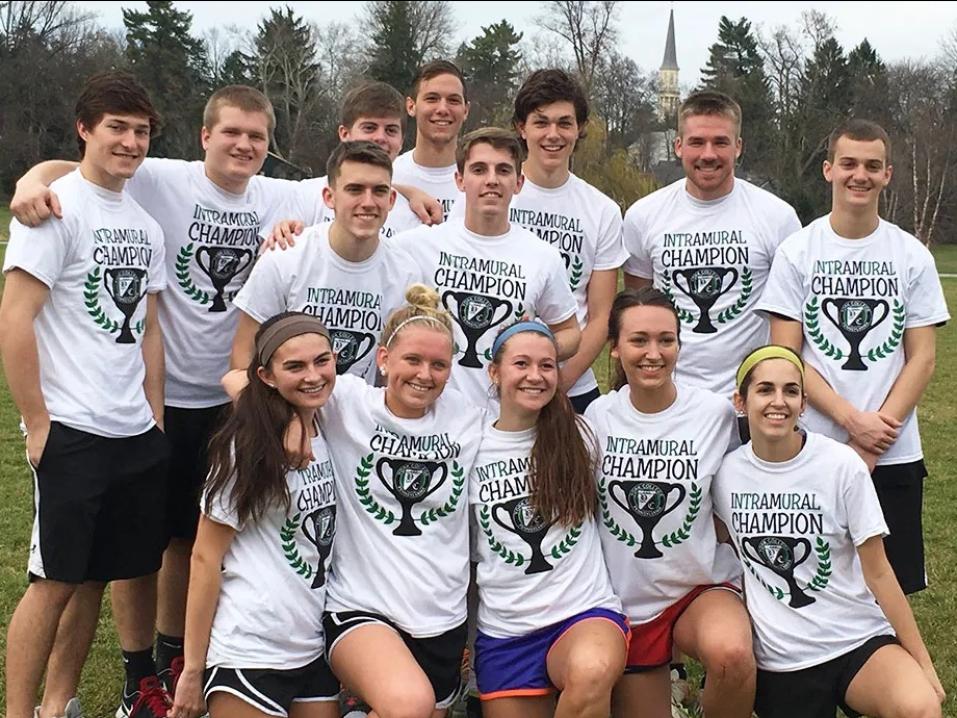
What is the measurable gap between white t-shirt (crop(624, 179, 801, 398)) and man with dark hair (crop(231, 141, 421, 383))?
1357mm

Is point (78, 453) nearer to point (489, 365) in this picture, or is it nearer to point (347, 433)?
point (347, 433)

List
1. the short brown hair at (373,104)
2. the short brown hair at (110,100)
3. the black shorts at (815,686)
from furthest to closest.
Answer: the short brown hair at (373,104), the short brown hair at (110,100), the black shorts at (815,686)

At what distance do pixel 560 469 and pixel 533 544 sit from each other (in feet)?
1.00

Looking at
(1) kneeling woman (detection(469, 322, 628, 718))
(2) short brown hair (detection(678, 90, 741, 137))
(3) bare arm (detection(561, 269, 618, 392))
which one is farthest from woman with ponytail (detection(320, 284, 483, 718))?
(2) short brown hair (detection(678, 90, 741, 137))

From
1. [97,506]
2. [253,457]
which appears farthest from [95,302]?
[253,457]

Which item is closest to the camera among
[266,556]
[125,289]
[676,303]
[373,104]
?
[266,556]

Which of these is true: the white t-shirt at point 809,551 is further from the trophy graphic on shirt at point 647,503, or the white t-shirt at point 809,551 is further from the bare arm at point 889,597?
the trophy graphic on shirt at point 647,503

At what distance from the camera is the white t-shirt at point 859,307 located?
4.12m

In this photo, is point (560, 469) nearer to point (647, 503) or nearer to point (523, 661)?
point (647, 503)

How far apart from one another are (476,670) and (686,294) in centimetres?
197

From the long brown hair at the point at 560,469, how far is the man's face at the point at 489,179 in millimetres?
704

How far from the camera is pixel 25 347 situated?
12.0ft

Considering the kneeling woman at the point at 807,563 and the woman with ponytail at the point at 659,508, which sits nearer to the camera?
the kneeling woman at the point at 807,563

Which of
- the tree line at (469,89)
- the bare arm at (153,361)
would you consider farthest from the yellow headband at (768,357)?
the tree line at (469,89)
